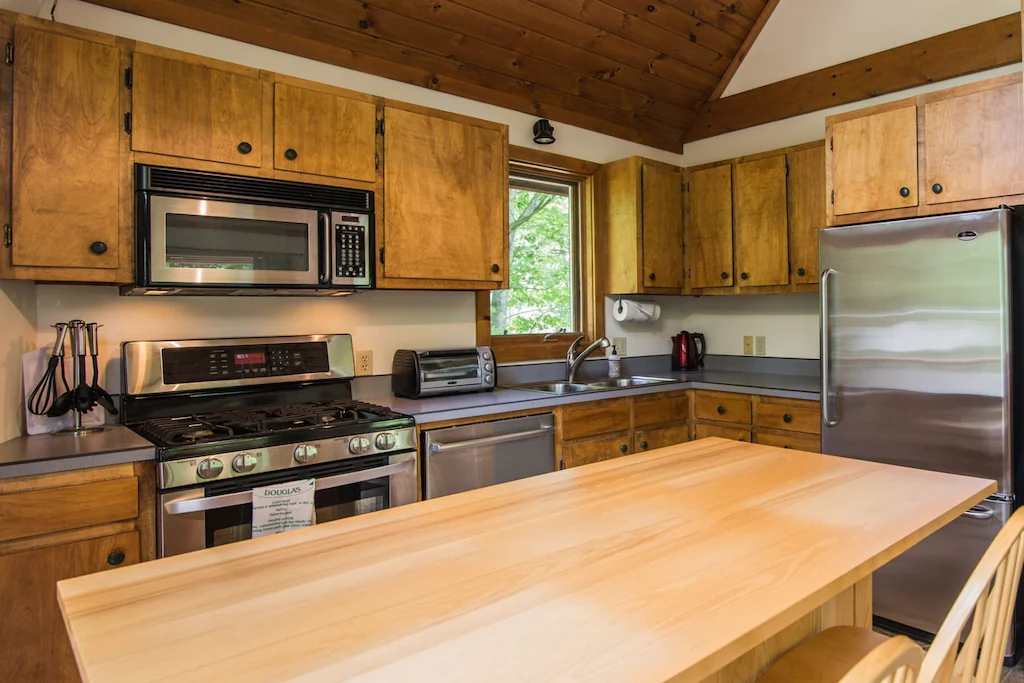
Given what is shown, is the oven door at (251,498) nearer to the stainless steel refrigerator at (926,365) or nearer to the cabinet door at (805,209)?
the stainless steel refrigerator at (926,365)

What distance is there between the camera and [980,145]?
96.9 inches

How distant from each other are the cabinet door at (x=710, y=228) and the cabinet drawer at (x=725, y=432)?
891 millimetres

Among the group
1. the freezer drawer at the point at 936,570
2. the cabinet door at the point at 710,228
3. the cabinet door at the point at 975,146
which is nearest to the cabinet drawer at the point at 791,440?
the freezer drawer at the point at 936,570

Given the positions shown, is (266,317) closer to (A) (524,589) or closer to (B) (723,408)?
(A) (524,589)

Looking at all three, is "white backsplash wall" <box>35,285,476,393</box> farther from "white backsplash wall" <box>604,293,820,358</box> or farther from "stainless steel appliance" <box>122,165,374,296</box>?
"white backsplash wall" <box>604,293,820,358</box>

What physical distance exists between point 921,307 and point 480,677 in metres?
2.49

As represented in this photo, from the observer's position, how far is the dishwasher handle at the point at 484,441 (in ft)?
8.07

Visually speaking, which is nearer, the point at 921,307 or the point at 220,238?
the point at 220,238

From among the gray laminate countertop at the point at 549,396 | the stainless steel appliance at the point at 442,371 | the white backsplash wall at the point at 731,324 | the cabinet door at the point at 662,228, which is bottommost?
the gray laminate countertop at the point at 549,396

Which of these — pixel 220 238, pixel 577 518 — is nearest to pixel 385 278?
pixel 220 238

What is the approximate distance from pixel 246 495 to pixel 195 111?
51.9 inches

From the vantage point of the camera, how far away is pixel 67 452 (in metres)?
1.75

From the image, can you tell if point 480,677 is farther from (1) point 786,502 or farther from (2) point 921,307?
(2) point 921,307

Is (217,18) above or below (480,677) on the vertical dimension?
above
